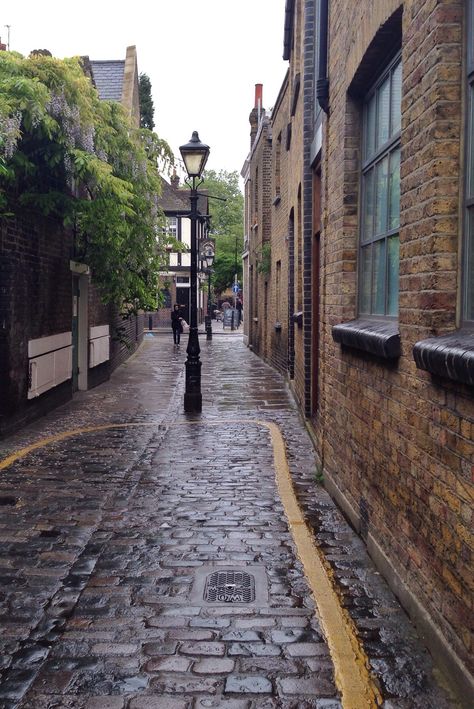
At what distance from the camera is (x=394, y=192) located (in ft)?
16.7

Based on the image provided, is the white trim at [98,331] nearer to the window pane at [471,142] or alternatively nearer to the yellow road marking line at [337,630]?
the yellow road marking line at [337,630]

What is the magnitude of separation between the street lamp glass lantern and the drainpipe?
5175 millimetres

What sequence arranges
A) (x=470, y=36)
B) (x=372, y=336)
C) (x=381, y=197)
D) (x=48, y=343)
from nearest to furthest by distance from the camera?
(x=470, y=36) → (x=372, y=336) → (x=381, y=197) → (x=48, y=343)

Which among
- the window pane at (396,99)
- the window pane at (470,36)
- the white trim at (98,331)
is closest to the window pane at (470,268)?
the window pane at (470,36)

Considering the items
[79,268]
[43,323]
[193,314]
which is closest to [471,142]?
[193,314]

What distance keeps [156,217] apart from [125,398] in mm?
3463

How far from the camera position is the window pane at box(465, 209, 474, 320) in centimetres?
359

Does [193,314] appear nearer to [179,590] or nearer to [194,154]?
[194,154]

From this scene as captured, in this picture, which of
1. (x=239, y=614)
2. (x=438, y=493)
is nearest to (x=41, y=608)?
(x=239, y=614)

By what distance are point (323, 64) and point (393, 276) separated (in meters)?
3.49

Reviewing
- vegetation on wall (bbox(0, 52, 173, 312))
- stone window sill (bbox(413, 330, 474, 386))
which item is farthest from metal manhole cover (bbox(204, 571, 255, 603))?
vegetation on wall (bbox(0, 52, 173, 312))

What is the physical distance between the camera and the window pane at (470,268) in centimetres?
359

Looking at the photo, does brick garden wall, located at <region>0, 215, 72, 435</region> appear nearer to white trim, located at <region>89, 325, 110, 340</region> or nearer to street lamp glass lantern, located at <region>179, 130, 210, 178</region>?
white trim, located at <region>89, 325, 110, 340</region>

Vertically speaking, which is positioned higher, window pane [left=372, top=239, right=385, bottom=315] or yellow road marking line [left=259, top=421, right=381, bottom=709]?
window pane [left=372, top=239, right=385, bottom=315]
